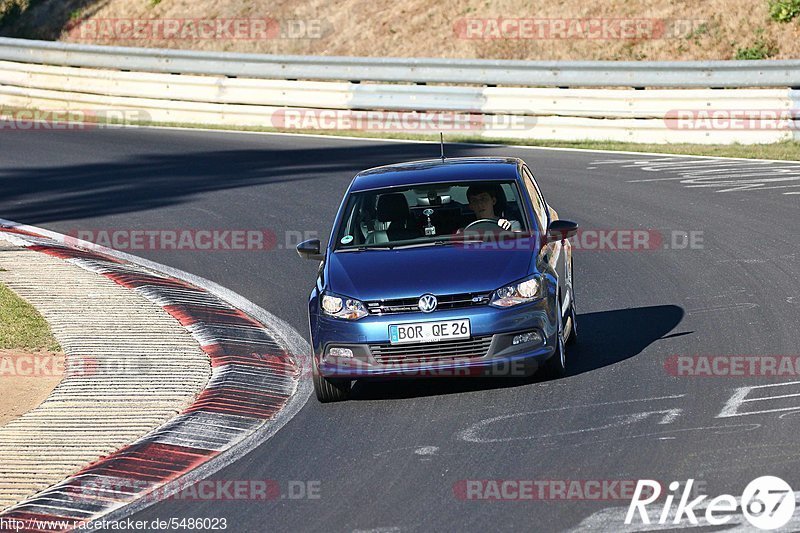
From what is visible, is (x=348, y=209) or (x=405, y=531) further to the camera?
(x=348, y=209)

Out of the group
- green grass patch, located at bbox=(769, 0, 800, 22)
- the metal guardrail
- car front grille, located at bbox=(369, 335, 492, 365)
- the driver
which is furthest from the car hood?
green grass patch, located at bbox=(769, 0, 800, 22)

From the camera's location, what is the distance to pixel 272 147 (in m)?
23.3

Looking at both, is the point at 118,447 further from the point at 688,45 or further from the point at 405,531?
the point at 688,45

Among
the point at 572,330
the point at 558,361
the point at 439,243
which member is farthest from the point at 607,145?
the point at 558,361

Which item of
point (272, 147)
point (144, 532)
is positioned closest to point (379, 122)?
point (272, 147)

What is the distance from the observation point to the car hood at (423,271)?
9461 millimetres

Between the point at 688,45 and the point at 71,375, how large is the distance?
18937 millimetres

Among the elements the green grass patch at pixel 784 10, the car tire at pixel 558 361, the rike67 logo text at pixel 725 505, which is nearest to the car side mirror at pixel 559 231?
the car tire at pixel 558 361

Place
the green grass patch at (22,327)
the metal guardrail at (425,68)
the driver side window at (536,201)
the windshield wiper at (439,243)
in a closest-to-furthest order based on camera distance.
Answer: the windshield wiper at (439,243) → the driver side window at (536,201) → the green grass patch at (22,327) → the metal guardrail at (425,68)

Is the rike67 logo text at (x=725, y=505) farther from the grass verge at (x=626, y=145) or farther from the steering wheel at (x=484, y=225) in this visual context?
the grass verge at (x=626, y=145)

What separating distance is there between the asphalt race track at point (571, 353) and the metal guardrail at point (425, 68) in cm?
193

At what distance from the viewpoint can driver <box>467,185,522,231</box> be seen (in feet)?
34.7

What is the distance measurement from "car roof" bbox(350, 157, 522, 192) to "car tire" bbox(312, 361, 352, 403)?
1.88m

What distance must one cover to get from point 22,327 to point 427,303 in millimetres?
4273
